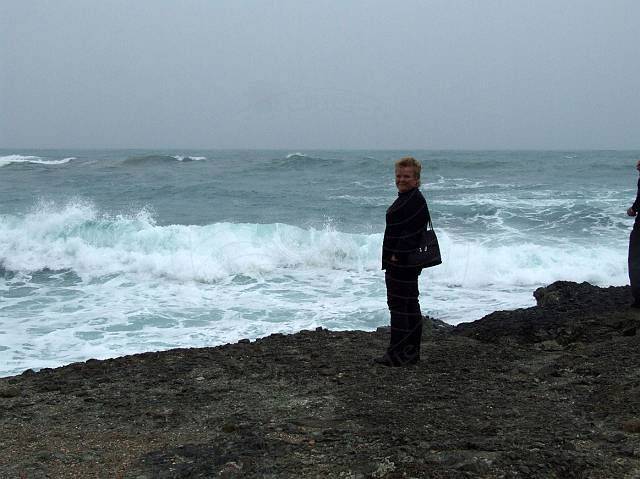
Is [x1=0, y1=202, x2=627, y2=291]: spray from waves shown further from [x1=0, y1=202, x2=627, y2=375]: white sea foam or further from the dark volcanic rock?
the dark volcanic rock

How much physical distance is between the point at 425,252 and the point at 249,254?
9.10 m

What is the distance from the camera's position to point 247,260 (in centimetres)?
1280

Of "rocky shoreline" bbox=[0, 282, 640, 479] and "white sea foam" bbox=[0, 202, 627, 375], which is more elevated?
"rocky shoreline" bbox=[0, 282, 640, 479]

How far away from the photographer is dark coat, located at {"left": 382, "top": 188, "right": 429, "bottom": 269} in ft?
14.5

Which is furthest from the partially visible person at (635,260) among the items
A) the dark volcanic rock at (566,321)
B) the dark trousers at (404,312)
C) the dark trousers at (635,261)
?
the dark trousers at (404,312)

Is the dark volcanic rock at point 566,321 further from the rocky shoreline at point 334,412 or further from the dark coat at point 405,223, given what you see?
the dark coat at point 405,223

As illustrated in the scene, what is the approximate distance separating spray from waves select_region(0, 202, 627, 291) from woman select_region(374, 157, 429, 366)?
638cm

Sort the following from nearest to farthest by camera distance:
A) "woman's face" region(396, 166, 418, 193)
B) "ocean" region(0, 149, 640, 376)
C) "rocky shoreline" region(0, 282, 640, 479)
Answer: "rocky shoreline" region(0, 282, 640, 479) < "woman's face" region(396, 166, 418, 193) < "ocean" region(0, 149, 640, 376)

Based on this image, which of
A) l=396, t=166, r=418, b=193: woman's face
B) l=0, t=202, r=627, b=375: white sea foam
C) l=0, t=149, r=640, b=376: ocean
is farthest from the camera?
l=0, t=149, r=640, b=376: ocean

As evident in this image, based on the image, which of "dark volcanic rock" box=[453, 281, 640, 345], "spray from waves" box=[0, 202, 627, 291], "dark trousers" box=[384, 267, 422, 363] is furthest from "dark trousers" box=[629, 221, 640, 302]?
"spray from waves" box=[0, 202, 627, 291]

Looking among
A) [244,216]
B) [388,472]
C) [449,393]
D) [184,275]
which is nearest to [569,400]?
[449,393]

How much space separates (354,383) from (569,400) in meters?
1.43

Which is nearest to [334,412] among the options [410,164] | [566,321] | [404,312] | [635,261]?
[404,312]

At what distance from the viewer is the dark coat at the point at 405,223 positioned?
4.43 metres
